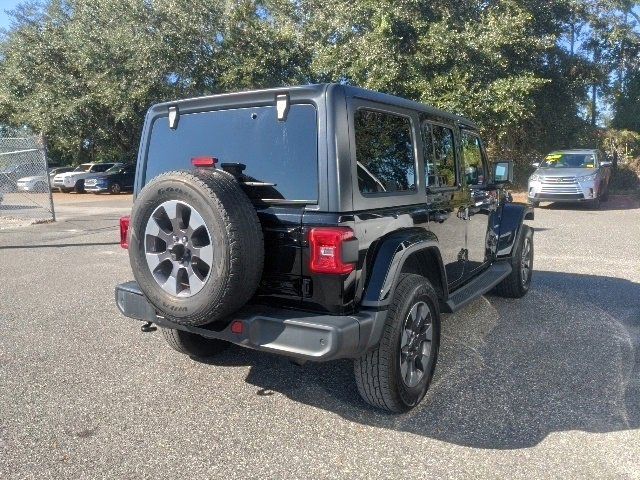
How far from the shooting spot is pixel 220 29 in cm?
2362

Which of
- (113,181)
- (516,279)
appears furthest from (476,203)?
(113,181)

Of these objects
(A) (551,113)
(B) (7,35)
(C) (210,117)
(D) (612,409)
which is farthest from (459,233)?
(B) (7,35)

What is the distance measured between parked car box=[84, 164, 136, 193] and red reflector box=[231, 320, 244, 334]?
946 inches

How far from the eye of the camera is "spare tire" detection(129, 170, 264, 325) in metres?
2.99

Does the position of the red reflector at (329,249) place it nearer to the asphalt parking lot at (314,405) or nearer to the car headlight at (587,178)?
the asphalt parking lot at (314,405)

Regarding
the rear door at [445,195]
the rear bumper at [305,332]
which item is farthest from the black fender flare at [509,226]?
the rear bumper at [305,332]

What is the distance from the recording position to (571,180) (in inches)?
599

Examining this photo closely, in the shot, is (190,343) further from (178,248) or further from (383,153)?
(383,153)

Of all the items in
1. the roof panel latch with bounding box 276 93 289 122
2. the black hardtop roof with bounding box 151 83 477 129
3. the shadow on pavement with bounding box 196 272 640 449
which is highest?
the black hardtop roof with bounding box 151 83 477 129

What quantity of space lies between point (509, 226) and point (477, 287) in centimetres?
129

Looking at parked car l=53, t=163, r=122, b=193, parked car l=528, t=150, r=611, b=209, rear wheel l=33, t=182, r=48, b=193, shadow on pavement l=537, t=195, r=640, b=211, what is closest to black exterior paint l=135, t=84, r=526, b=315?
parked car l=528, t=150, r=611, b=209

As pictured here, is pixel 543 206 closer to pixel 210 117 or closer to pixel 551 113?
pixel 551 113

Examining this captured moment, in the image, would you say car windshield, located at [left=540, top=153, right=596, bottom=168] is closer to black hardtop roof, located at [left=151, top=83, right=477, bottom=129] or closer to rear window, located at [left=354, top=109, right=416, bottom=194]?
black hardtop roof, located at [left=151, top=83, right=477, bottom=129]

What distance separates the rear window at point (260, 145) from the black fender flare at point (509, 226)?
10.2 ft
